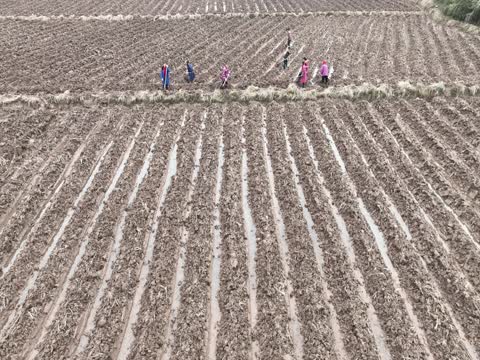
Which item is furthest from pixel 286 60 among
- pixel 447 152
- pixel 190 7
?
pixel 190 7

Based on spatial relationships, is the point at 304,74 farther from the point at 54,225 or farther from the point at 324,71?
the point at 54,225

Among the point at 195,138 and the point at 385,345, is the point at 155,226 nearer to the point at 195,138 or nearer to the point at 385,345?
the point at 195,138

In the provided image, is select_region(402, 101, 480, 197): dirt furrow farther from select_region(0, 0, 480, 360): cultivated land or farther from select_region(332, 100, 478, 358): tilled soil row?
select_region(332, 100, 478, 358): tilled soil row

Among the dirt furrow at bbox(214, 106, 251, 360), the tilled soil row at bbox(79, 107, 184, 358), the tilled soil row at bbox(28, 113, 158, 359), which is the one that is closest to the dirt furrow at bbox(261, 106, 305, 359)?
the dirt furrow at bbox(214, 106, 251, 360)

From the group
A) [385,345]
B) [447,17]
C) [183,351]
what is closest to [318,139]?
[385,345]

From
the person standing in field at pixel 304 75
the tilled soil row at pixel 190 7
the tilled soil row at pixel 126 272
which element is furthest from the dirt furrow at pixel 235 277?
the tilled soil row at pixel 190 7

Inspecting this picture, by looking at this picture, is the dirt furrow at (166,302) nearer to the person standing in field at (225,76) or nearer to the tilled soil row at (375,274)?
the tilled soil row at (375,274)
